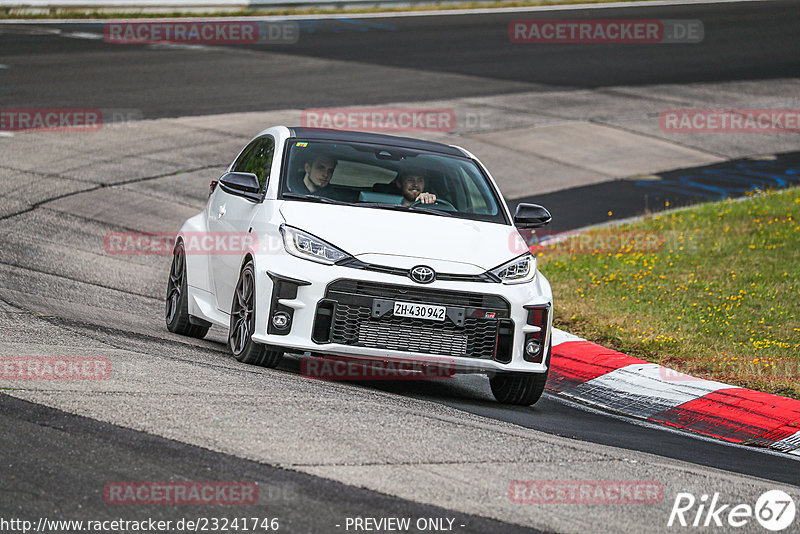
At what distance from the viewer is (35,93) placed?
2119 centimetres

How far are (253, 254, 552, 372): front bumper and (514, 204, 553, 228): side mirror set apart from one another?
1141 millimetres

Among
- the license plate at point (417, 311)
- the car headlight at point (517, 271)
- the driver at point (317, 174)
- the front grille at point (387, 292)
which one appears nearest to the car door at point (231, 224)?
the driver at point (317, 174)

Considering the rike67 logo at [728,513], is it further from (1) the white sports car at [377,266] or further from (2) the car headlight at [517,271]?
(2) the car headlight at [517,271]

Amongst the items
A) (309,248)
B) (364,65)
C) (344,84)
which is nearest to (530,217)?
(309,248)

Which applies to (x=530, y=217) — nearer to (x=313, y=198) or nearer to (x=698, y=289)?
(x=313, y=198)

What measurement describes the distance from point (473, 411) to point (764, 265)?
6.26 m

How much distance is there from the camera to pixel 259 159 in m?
9.57

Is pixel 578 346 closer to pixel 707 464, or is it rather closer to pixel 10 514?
pixel 707 464

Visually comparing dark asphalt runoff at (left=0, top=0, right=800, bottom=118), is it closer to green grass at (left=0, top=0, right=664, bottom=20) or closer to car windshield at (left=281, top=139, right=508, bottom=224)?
green grass at (left=0, top=0, right=664, bottom=20)

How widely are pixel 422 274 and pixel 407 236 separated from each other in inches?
15.6

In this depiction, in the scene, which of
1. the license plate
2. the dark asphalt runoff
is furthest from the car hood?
the dark asphalt runoff

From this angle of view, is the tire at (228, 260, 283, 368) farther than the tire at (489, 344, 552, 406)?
No

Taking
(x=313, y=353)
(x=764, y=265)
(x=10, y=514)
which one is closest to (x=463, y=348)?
(x=313, y=353)

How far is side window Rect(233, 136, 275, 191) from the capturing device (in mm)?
9192
